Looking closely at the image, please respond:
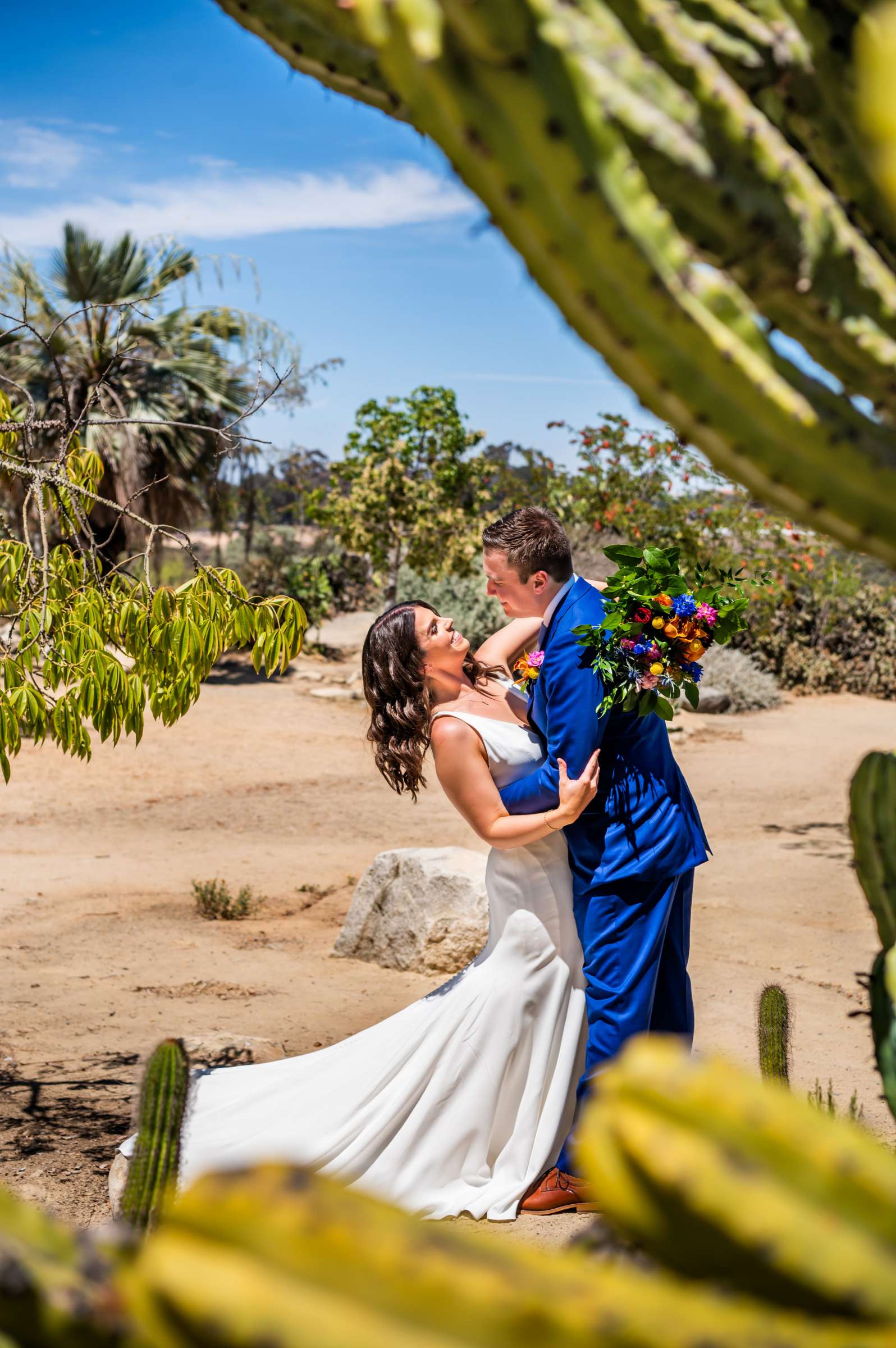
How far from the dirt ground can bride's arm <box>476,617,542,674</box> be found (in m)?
0.67

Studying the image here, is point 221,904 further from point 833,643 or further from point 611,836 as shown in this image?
point 833,643

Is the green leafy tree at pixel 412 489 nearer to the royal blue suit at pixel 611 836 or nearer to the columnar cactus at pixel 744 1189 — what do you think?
the royal blue suit at pixel 611 836

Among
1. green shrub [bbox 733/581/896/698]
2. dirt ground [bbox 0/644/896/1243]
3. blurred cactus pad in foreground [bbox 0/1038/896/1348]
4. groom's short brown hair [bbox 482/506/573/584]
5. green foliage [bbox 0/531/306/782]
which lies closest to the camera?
blurred cactus pad in foreground [bbox 0/1038/896/1348]

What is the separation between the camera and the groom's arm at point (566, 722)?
3.94 metres

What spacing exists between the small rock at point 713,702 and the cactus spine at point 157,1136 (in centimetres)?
1537

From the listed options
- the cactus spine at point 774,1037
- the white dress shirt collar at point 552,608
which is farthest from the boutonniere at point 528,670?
the cactus spine at point 774,1037

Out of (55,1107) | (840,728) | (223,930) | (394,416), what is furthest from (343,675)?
(55,1107)

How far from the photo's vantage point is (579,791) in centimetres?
383

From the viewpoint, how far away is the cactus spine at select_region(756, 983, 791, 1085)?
2.95 meters

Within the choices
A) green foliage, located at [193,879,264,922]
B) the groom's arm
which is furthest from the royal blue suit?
green foliage, located at [193,879,264,922]

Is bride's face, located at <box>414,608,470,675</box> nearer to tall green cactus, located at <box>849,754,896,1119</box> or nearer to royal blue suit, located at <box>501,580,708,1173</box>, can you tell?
royal blue suit, located at <box>501,580,708,1173</box>

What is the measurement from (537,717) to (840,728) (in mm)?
13869

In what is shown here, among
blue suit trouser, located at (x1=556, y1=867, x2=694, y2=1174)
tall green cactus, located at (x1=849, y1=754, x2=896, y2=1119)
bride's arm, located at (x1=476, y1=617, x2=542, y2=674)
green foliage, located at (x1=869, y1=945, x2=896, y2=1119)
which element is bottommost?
blue suit trouser, located at (x1=556, y1=867, x2=694, y2=1174)

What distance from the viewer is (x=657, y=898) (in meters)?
4.06
